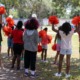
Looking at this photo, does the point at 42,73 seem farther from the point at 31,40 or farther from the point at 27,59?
the point at 31,40

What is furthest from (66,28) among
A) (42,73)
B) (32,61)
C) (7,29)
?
(7,29)

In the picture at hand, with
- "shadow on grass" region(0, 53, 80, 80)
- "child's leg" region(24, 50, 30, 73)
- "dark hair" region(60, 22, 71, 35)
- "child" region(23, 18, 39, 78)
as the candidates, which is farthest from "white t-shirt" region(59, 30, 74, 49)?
"child's leg" region(24, 50, 30, 73)

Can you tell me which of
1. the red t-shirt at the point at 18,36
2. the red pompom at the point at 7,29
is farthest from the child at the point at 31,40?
the red pompom at the point at 7,29

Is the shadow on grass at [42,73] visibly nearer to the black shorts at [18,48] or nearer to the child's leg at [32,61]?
the child's leg at [32,61]

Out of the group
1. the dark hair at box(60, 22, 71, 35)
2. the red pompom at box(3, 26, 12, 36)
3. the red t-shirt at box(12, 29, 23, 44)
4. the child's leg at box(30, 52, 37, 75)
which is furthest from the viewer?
the red pompom at box(3, 26, 12, 36)

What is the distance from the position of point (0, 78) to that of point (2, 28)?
240 cm

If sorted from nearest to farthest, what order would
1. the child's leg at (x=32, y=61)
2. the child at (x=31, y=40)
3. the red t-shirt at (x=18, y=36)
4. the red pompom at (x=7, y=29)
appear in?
the child at (x=31, y=40) < the child's leg at (x=32, y=61) < the red t-shirt at (x=18, y=36) < the red pompom at (x=7, y=29)

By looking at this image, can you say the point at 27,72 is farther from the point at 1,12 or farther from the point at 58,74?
the point at 1,12

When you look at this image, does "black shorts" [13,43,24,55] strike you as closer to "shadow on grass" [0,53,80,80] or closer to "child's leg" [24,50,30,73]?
"shadow on grass" [0,53,80,80]

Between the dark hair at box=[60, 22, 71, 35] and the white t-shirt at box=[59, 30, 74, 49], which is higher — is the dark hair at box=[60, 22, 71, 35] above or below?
above

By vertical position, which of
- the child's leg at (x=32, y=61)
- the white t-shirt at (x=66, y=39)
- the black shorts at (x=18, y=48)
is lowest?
the child's leg at (x=32, y=61)

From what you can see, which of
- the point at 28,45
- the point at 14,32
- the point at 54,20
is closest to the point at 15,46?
the point at 14,32

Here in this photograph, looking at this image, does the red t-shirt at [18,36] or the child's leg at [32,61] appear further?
the red t-shirt at [18,36]

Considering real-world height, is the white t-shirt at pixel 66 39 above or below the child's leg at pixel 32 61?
above
